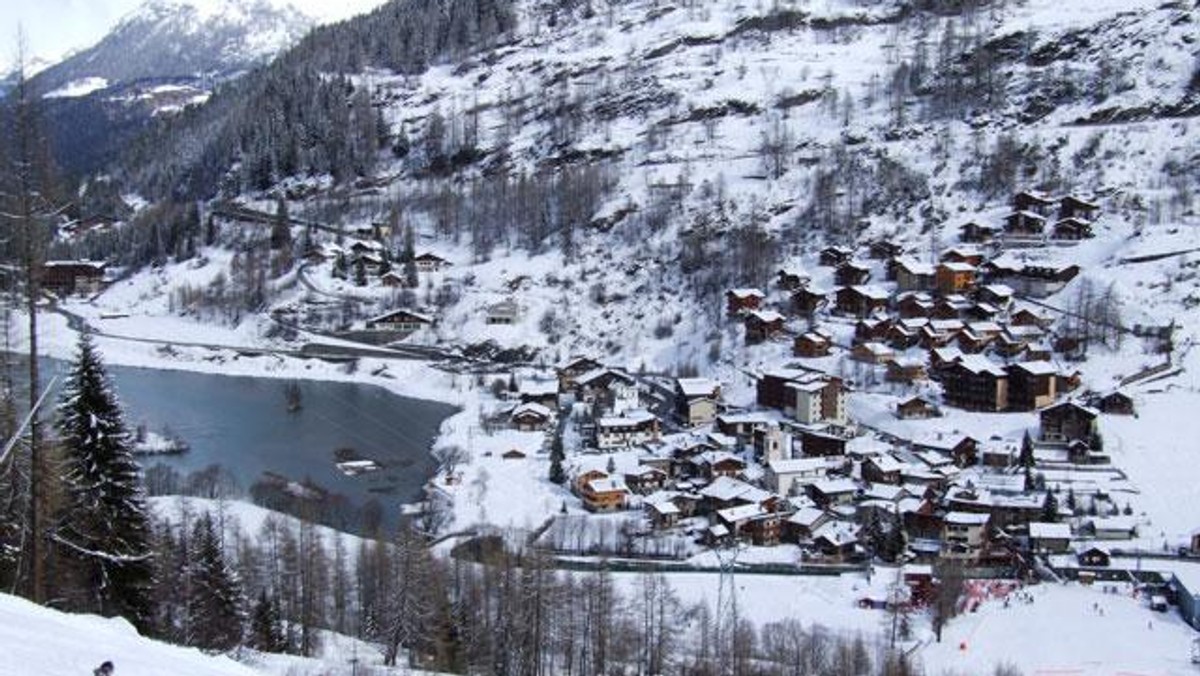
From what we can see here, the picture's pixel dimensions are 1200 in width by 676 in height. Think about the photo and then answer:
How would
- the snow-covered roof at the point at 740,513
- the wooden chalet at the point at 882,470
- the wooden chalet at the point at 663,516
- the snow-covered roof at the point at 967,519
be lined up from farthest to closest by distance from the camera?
1. the wooden chalet at the point at 882,470
2. the wooden chalet at the point at 663,516
3. the snow-covered roof at the point at 740,513
4. the snow-covered roof at the point at 967,519

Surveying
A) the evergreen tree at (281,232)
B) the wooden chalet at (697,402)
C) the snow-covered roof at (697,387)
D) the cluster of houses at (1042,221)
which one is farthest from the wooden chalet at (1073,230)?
the evergreen tree at (281,232)

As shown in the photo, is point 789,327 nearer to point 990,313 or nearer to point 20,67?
point 990,313

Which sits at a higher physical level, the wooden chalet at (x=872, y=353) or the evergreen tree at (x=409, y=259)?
the evergreen tree at (x=409, y=259)

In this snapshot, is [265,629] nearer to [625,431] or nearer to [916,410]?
[625,431]

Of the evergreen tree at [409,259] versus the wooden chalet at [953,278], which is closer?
the wooden chalet at [953,278]

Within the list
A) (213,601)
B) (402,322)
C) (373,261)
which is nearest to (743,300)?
(402,322)

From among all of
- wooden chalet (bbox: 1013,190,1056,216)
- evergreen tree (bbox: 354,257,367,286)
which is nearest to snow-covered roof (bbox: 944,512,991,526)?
wooden chalet (bbox: 1013,190,1056,216)

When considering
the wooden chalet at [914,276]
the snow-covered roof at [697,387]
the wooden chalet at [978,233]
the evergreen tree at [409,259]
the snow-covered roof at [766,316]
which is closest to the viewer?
the snow-covered roof at [697,387]

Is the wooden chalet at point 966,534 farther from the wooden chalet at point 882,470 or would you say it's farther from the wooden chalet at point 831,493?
the wooden chalet at point 882,470

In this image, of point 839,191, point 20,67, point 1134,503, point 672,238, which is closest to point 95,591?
point 20,67
